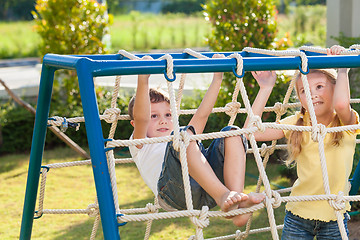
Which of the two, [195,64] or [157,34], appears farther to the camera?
[157,34]

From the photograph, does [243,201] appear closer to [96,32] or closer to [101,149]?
[101,149]

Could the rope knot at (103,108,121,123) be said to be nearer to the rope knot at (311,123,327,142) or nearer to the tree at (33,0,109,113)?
the rope knot at (311,123,327,142)

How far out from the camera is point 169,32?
17562 mm

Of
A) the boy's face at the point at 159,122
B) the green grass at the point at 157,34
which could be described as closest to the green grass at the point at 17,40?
the green grass at the point at 157,34

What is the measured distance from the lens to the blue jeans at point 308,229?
7.80 ft

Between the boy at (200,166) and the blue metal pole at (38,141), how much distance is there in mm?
372

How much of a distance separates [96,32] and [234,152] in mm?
4222

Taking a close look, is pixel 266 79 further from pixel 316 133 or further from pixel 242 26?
pixel 242 26

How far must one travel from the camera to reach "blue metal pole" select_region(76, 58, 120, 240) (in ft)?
6.05

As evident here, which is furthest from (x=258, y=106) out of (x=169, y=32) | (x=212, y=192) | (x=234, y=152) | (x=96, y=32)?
(x=169, y=32)

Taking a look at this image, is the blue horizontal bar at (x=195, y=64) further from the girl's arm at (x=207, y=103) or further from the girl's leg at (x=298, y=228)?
the girl's leg at (x=298, y=228)

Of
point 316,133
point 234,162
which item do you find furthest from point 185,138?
point 316,133

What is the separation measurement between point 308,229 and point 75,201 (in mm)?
2351

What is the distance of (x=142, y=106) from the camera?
229 centimetres
